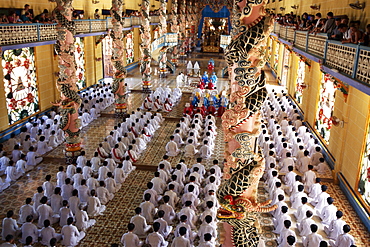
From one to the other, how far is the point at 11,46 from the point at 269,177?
11.1 meters

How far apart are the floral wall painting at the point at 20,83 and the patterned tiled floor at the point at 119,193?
11.1 feet

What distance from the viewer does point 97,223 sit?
10109mm

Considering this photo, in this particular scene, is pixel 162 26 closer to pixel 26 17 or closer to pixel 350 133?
pixel 26 17

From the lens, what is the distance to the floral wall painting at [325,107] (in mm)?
14805

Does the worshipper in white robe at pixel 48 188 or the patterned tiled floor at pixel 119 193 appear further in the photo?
the worshipper in white robe at pixel 48 188

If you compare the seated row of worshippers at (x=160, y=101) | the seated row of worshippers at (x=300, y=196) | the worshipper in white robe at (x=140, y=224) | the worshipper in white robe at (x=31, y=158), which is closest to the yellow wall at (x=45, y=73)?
the seated row of worshippers at (x=160, y=101)

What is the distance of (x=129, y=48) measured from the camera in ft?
116

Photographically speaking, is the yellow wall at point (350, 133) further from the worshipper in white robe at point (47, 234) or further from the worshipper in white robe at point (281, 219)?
the worshipper in white robe at point (47, 234)

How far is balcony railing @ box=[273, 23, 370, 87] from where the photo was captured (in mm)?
9010

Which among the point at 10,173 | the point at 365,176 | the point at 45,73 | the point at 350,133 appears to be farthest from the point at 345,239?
the point at 45,73

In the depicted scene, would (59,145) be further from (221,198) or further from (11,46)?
(221,198)

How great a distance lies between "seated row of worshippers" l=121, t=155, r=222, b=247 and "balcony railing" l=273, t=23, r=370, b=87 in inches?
198

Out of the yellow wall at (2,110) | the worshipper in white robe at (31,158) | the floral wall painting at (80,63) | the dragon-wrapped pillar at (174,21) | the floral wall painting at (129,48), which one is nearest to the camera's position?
the worshipper in white robe at (31,158)

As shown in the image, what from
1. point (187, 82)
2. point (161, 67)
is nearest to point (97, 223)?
point (187, 82)
